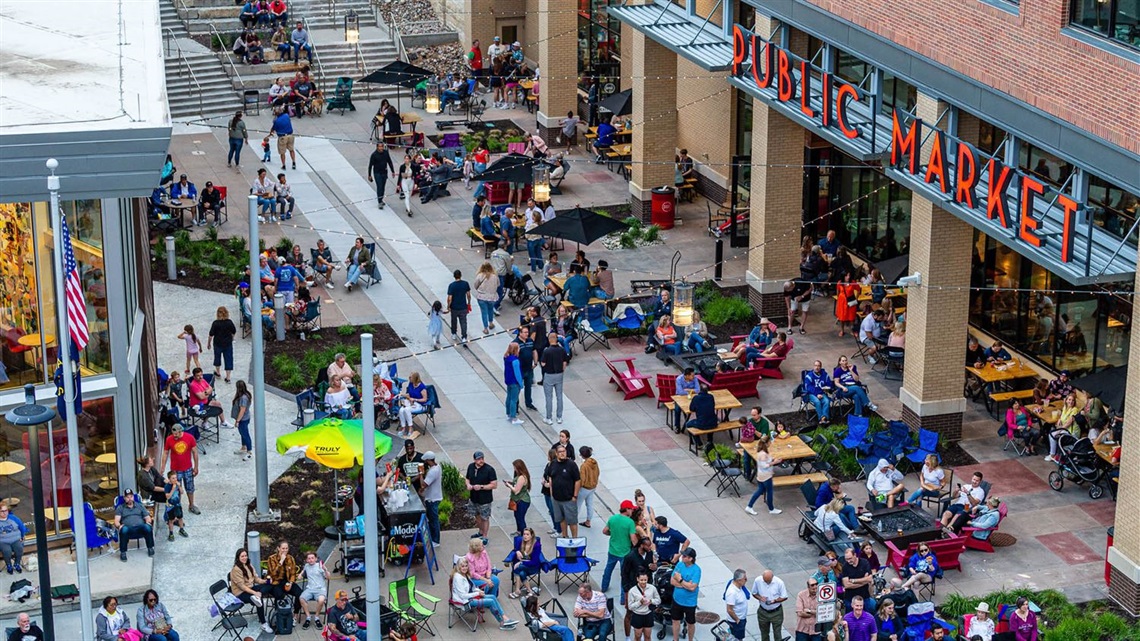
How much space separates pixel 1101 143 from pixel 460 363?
15317 millimetres

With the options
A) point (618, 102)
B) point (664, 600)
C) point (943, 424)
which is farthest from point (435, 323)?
point (618, 102)

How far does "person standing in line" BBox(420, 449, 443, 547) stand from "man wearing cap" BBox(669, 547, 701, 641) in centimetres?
472

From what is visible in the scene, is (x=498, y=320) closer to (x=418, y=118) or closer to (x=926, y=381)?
(x=926, y=381)

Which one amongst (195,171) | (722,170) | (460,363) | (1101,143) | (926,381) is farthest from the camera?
(195,171)

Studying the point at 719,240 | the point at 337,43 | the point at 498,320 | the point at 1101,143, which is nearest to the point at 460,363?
the point at 498,320

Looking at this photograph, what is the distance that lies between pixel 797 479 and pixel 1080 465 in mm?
4900

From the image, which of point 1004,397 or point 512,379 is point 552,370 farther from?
point 1004,397

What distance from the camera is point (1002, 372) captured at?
35094 mm

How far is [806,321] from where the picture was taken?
3991 centimetres

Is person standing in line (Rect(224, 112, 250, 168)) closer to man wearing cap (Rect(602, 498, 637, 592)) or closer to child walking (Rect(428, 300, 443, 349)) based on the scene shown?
child walking (Rect(428, 300, 443, 349))

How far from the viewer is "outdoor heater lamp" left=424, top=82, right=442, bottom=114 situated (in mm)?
53969

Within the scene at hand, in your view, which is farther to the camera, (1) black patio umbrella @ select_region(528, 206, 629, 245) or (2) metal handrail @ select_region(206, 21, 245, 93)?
(2) metal handrail @ select_region(206, 21, 245, 93)

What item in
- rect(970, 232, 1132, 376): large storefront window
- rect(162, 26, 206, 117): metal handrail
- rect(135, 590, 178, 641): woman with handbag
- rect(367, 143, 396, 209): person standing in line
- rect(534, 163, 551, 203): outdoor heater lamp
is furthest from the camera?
rect(162, 26, 206, 117): metal handrail

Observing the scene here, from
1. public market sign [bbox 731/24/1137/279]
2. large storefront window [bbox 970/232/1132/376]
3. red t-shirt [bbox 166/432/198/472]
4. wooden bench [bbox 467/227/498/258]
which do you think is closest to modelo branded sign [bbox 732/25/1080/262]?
public market sign [bbox 731/24/1137/279]
